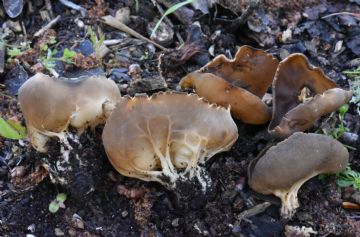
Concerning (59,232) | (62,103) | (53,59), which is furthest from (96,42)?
(59,232)

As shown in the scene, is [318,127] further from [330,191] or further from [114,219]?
[114,219]

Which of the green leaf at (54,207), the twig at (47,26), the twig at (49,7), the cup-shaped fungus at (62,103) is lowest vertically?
the green leaf at (54,207)

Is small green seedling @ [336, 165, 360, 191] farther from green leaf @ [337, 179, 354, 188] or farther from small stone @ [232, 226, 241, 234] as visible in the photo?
small stone @ [232, 226, 241, 234]

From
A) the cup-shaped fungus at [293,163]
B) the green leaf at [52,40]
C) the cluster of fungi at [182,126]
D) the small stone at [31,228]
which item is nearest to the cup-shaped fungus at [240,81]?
the cluster of fungi at [182,126]

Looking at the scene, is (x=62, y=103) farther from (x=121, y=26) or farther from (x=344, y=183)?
(x=344, y=183)

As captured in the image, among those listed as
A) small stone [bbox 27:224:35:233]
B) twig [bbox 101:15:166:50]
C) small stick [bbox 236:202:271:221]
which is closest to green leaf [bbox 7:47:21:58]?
twig [bbox 101:15:166:50]

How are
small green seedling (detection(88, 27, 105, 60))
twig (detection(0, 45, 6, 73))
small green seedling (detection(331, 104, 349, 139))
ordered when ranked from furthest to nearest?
twig (detection(0, 45, 6, 73)) → small green seedling (detection(88, 27, 105, 60)) → small green seedling (detection(331, 104, 349, 139))

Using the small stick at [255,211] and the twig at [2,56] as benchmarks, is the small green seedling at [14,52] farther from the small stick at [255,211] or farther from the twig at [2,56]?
the small stick at [255,211]
